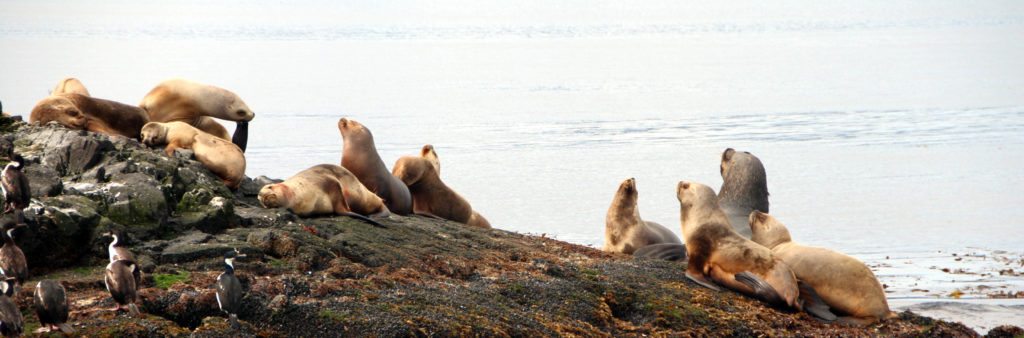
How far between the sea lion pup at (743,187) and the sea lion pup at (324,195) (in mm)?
2709

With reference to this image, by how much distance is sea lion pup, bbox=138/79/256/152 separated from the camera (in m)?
9.19

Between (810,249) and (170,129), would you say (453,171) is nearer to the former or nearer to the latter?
(170,129)

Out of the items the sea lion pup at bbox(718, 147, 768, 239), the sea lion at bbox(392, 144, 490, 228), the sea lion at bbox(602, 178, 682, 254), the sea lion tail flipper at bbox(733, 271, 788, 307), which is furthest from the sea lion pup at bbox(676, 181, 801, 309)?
the sea lion at bbox(392, 144, 490, 228)

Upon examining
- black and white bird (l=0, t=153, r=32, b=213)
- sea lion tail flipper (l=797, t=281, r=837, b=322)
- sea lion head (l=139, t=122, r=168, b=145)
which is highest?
sea lion head (l=139, t=122, r=168, b=145)

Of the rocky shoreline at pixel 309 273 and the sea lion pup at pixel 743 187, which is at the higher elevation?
the sea lion pup at pixel 743 187

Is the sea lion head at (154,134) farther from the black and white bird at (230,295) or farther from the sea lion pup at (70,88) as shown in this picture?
the black and white bird at (230,295)

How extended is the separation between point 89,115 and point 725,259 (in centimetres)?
469

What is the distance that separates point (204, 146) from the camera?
26.7ft

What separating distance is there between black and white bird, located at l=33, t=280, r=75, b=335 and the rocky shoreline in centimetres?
16

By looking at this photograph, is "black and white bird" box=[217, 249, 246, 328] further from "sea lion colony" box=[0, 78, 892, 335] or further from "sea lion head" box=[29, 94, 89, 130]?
"sea lion head" box=[29, 94, 89, 130]

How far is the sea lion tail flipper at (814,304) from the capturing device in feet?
22.9

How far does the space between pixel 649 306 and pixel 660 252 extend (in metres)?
1.92

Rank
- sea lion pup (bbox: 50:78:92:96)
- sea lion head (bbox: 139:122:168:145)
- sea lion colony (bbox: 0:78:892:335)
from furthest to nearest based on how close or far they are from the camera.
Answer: sea lion pup (bbox: 50:78:92:96)
sea lion head (bbox: 139:122:168:145)
sea lion colony (bbox: 0:78:892:335)

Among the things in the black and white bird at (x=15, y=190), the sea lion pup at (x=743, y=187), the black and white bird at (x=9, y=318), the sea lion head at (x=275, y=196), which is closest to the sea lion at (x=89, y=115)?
the sea lion head at (x=275, y=196)
